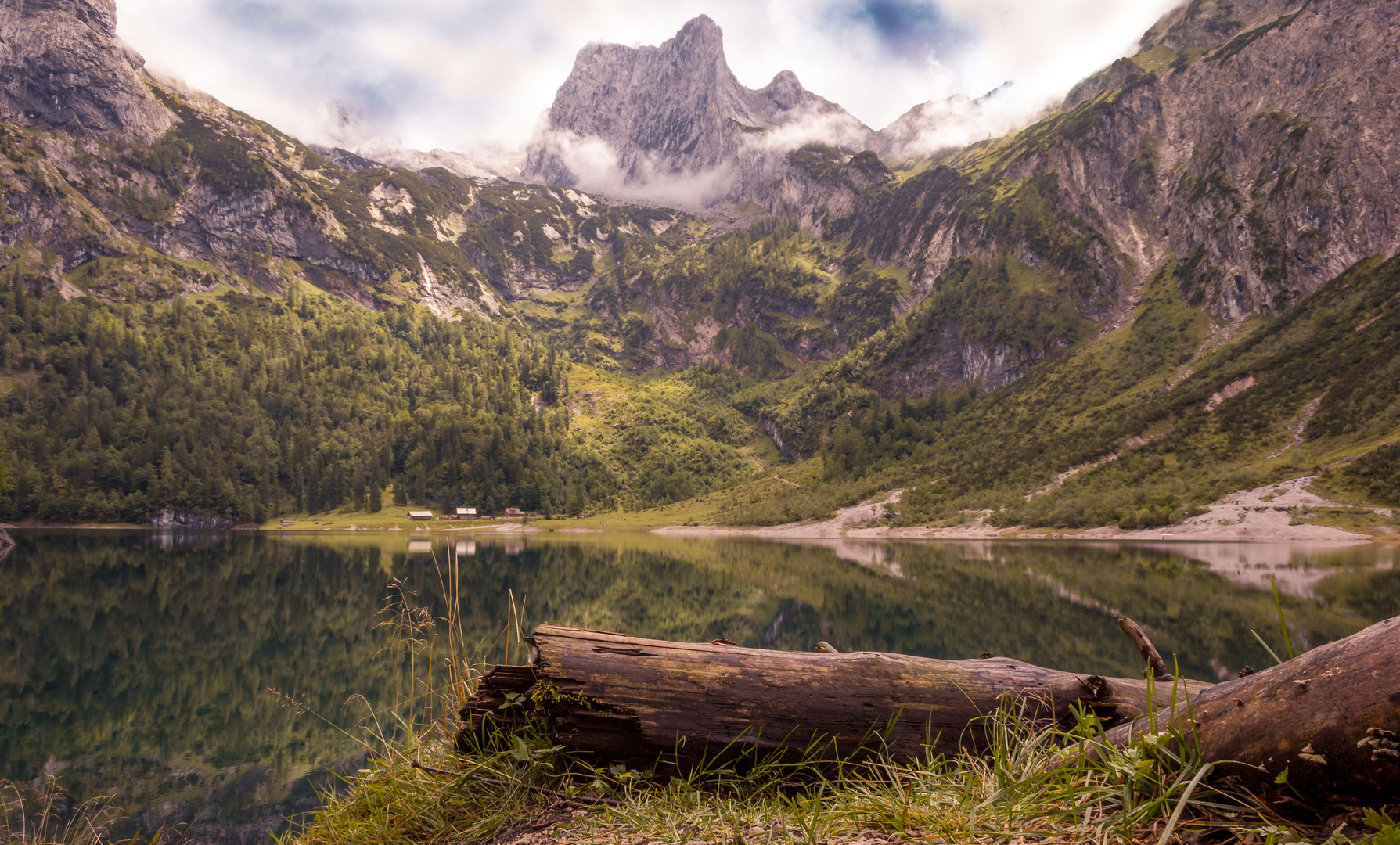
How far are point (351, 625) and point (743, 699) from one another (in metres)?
27.4

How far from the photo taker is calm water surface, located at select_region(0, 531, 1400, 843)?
42.2 ft

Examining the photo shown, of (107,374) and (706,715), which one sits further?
(107,374)

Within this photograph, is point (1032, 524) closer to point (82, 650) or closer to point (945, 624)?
point (945, 624)

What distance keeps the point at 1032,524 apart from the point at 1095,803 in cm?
10189

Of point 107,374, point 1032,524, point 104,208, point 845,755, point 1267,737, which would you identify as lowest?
point 1032,524

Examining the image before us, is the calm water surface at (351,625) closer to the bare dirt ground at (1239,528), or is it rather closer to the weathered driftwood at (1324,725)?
the weathered driftwood at (1324,725)

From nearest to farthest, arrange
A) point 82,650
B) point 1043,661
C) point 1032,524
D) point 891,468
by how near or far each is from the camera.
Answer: point 1043,661
point 82,650
point 1032,524
point 891,468

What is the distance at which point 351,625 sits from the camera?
26.3 metres

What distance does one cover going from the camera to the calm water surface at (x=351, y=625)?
12.9m

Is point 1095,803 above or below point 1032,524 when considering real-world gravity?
above

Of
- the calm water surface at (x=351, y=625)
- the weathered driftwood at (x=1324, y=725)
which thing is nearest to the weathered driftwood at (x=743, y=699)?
the weathered driftwood at (x=1324, y=725)

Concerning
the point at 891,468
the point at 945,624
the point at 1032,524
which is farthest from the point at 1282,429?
the point at 945,624

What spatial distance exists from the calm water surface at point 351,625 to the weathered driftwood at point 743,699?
2266 mm

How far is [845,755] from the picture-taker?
434 cm
